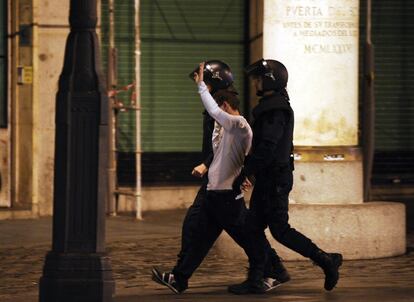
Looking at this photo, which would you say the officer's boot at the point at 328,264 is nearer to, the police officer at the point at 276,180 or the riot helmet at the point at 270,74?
the police officer at the point at 276,180

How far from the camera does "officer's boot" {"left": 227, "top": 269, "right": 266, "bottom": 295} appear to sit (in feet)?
35.4

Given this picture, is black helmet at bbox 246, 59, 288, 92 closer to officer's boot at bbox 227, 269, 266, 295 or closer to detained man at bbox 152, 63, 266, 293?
detained man at bbox 152, 63, 266, 293

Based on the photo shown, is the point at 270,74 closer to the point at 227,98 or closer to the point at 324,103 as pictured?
the point at 227,98

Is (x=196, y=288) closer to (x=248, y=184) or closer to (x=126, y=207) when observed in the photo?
(x=248, y=184)

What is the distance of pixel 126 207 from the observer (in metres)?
18.4

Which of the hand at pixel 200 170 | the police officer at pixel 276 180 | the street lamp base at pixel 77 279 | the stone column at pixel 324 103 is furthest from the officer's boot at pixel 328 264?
the stone column at pixel 324 103

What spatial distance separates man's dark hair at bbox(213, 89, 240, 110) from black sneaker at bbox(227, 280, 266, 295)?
1377 millimetres

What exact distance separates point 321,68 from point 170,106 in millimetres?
5525

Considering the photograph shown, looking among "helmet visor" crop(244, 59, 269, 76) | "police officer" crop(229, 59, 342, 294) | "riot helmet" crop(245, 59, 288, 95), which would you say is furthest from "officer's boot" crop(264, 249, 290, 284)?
"helmet visor" crop(244, 59, 269, 76)

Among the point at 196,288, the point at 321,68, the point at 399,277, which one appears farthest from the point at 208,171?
the point at 321,68

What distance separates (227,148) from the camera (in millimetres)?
10711

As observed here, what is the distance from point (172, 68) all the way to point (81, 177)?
913 cm

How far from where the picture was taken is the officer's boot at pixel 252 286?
10781 millimetres

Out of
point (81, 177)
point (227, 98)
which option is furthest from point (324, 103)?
point (81, 177)
